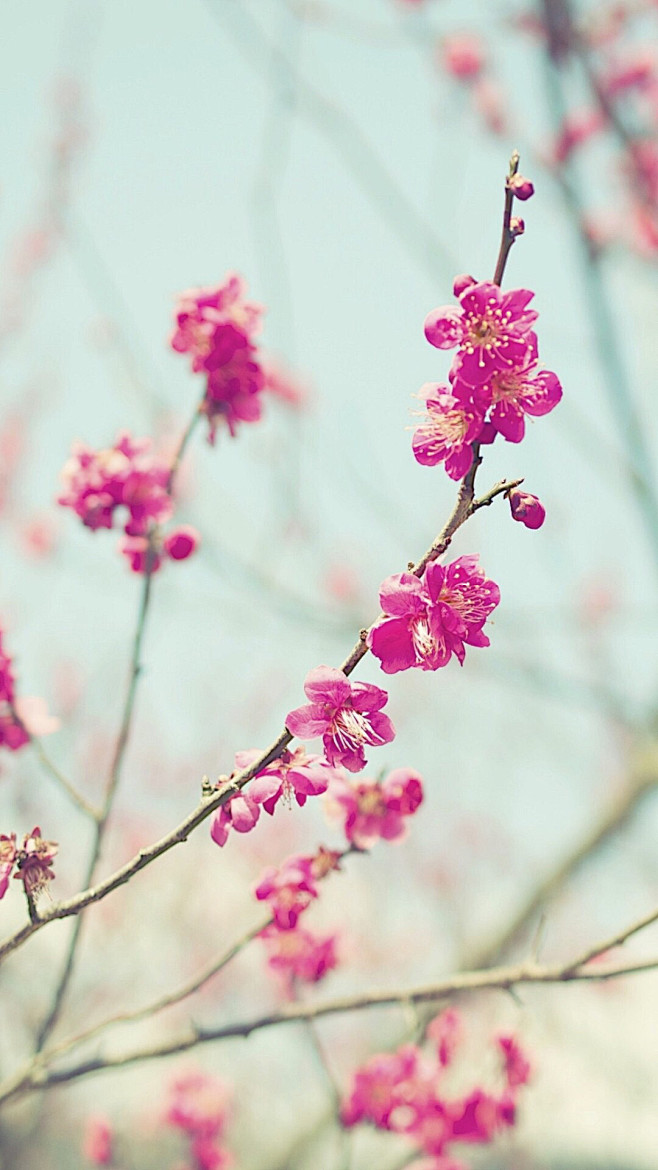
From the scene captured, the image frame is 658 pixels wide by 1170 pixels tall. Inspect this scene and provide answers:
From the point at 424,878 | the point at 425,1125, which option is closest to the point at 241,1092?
the point at 424,878

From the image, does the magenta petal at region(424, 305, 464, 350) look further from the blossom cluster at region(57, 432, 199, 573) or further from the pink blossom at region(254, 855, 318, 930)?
the pink blossom at region(254, 855, 318, 930)

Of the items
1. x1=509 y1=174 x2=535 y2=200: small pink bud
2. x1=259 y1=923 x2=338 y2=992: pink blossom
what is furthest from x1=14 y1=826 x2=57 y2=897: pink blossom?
x1=259 y1=923 x2=338 y2=992: pink blossom

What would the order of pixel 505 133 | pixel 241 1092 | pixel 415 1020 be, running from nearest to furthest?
1. pixel 415 1020
2. pixel 505 133
3. pixel 241 1092

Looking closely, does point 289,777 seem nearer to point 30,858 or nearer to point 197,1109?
point 30,858

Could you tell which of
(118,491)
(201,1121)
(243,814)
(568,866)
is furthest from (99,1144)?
(243,814)

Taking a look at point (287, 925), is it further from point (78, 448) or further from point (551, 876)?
point (551, 876)

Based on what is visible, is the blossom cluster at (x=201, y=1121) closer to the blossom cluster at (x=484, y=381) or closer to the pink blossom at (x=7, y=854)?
the pink blossom at (x=7, y=854)

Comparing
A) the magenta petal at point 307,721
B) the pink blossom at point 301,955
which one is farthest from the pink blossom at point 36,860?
the pink blossom at point 301,955
